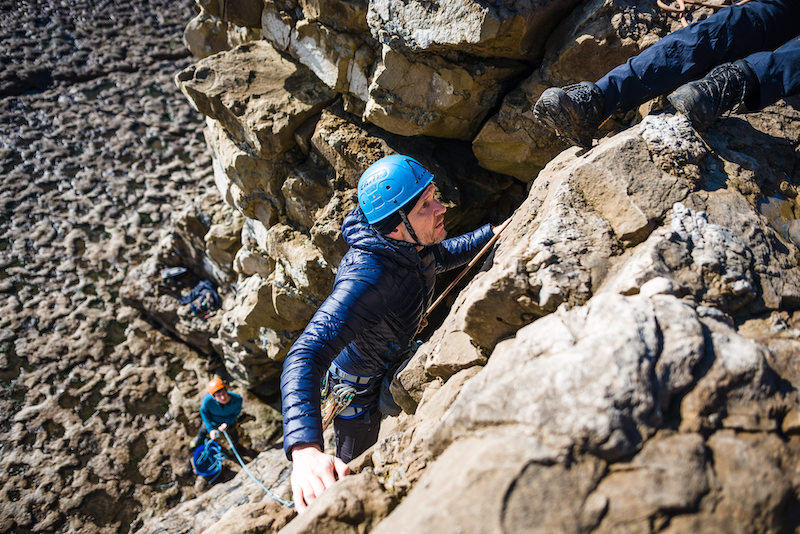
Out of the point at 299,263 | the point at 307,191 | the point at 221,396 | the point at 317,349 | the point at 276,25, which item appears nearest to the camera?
the point at 317,349

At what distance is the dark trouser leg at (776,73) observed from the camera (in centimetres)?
256

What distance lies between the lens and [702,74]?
9.55 feet

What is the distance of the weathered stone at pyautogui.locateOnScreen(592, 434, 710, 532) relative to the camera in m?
1.39

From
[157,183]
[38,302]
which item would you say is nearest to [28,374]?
[38,302]

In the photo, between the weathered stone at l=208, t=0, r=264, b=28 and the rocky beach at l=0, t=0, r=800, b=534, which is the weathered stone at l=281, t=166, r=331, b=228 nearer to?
the rocky beach at l=0, t=0, r=800, b=534

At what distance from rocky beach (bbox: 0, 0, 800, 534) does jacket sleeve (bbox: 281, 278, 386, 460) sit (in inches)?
15.3

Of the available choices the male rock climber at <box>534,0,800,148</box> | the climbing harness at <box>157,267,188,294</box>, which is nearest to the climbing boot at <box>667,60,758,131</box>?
the male rock climber at <box>534,0,800,148</box>

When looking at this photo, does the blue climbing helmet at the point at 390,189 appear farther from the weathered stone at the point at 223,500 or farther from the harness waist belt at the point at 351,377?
the weathered stone at the point at 223,500

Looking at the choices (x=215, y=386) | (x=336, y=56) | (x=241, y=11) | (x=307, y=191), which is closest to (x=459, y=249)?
(x=307, y=191)

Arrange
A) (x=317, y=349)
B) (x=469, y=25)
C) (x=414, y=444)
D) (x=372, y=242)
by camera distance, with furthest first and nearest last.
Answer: (x=469, y=25) < (x=372, y=242) < (x=317, y=349) < (x=414, y=444)

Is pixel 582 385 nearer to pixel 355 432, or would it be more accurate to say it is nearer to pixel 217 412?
pixel 355 432

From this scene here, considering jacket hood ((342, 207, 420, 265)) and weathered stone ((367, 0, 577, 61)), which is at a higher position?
weathered stone ((367, 0, 577, 61))

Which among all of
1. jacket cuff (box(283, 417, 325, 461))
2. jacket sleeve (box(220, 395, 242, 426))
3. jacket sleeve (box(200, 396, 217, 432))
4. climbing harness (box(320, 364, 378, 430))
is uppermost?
jacket cuff (box(283, 417, 325, 461))

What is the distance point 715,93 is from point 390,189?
6.42 ft
